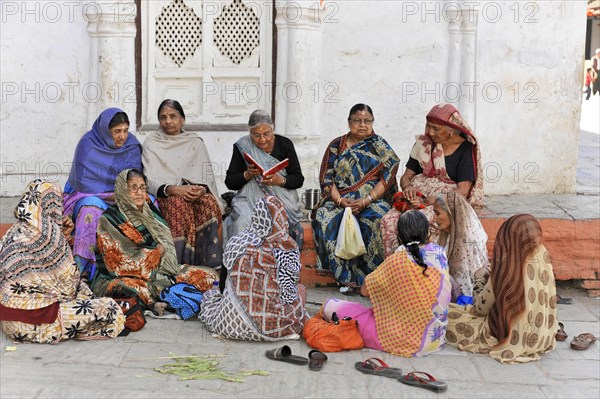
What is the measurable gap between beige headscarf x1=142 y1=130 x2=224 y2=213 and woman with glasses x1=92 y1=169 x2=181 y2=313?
64cm

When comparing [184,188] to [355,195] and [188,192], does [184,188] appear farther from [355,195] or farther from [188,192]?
[355,195]

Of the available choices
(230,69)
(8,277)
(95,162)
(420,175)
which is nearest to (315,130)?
(230,69)

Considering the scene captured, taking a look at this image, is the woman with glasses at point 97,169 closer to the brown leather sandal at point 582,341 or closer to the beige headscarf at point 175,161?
the beige headscarf at point 175,161

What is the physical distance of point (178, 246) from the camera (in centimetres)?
677

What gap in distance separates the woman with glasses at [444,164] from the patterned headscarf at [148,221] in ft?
4.92

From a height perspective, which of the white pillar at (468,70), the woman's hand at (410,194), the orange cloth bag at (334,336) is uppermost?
the white pillar at (468,70)

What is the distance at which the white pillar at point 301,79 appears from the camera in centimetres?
802

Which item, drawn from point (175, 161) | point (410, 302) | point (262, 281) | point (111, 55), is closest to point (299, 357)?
point (262, 281)

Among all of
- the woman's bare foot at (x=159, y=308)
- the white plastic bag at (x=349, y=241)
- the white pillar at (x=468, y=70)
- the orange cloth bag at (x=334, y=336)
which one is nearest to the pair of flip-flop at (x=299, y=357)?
the orange cloth bag at (x=334, y=336)

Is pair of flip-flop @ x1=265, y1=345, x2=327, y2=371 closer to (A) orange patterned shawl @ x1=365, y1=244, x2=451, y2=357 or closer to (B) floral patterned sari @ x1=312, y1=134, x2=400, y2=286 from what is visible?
(A) orange patterned shawl @ x1=365, y1=244, x2=451, y2=357

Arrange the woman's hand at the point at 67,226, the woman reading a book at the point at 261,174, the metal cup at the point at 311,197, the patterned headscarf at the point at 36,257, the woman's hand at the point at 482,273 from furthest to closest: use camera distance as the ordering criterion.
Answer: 1. the metal cup at the point at 311,197
2. the woman reading a book at the point at 261,174
3. the woman's hand at the point at 67,226
4. the woman's hand at the point at 482,273
5. the patterned headscarf at the point at 36,257

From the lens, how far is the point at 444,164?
6.83 m

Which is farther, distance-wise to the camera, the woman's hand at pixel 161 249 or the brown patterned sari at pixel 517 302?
the woman's hand at pixel 161 249

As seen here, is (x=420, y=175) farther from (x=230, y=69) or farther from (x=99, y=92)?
(x=99, y=92)
